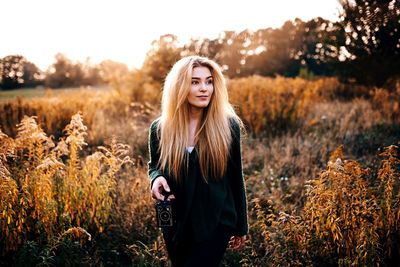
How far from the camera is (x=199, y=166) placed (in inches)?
87.0

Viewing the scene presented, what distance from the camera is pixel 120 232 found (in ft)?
11.9

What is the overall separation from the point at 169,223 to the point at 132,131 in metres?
5.25

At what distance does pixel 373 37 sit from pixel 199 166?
7361 mm

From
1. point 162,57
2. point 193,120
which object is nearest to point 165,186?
point 193,120

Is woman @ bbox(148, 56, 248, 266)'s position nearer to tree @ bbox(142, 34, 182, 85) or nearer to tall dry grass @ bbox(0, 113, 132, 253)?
tall dry grass @ bbox(0, 113, 132, 253)

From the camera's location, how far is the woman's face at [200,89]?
2.26 metres

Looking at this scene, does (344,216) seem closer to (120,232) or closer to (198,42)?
(120,232)

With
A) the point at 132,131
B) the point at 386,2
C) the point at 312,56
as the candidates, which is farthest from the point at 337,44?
the point at 312,56

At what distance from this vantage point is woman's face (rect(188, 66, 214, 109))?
226 centimetres

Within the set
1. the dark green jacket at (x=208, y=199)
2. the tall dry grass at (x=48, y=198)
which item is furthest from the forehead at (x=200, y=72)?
the tall dry grass at (x=48, y=198)

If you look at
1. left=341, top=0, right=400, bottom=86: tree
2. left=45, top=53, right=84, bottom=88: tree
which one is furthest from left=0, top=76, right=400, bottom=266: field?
left=45, top=53, right=84, bottom=88: tree

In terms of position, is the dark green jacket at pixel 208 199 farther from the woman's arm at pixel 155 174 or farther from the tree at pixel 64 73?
the tree at pixel 64 73

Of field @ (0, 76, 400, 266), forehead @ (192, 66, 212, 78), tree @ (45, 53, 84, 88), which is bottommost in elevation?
field @ (0, 76, 400, 266)

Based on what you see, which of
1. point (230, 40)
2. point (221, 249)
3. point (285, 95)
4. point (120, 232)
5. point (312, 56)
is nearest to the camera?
point (221, 249)
